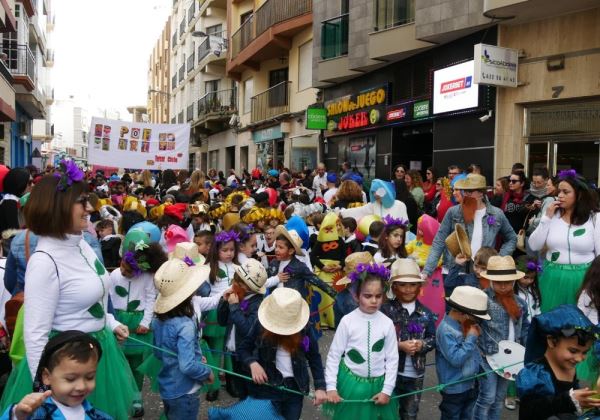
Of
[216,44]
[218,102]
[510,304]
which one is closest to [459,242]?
[510,304]

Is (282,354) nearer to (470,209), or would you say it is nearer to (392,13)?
(470,209)

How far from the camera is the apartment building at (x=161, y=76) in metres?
59.1

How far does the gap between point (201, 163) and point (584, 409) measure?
1645 inches

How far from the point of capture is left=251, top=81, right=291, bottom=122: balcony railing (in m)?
24.8

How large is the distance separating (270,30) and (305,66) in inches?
85.8

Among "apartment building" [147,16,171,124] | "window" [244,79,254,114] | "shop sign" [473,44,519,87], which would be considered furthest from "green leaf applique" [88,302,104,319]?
"apartment building" [147,16,171,124]

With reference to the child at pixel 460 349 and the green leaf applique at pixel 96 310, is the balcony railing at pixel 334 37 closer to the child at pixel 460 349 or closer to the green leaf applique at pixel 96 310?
the child at pixel 460 349

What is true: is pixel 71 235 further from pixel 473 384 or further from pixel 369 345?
pixel 473 384

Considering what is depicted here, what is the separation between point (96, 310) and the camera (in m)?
3.51

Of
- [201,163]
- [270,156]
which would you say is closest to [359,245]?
[270,156]

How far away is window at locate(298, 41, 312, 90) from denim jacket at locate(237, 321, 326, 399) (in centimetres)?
1951

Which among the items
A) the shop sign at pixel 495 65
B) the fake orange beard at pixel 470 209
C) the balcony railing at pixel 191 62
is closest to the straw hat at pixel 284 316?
the fake orange beard at pixel 470 209

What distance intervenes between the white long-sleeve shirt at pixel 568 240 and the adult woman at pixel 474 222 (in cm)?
39

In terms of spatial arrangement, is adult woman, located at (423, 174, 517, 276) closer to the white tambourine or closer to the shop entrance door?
the white tambourine
